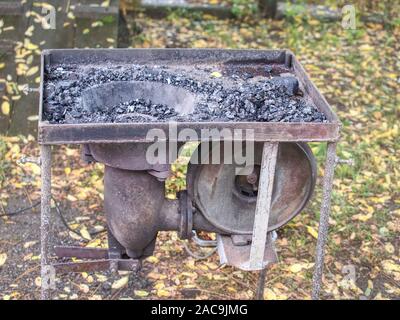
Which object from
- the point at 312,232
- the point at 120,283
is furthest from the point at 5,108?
the point at 312,232

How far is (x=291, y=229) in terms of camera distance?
189 inches

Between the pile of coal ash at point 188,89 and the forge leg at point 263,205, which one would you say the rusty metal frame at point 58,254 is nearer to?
the pile of coal ash at point 188,89

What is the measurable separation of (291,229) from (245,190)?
1.36 meters

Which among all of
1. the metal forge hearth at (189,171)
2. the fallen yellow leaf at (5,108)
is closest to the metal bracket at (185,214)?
the metal forge hearth at (189,171)

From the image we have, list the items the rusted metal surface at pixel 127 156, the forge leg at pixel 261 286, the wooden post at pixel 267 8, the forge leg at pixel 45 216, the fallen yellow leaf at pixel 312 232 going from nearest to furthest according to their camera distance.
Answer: the forge leg at pixel 45 216 < the rusted metal surface at pixel 127 156 < the forge leg at pixel 261 286 < the fallen yellow leaf at pixel 312 232 < the wooden post at pixel 267 8

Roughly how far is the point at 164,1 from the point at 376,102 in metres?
3.29

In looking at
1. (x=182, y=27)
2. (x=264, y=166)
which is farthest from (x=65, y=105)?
(x=182, y=27)

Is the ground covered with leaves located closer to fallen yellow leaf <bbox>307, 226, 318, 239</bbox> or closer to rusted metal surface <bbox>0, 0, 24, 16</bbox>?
fallen yellow leaf <bbox>307, 226, 318, 239</bbox>

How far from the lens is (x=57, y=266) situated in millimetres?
3334

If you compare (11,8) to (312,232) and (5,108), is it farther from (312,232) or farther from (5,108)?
(312,232)

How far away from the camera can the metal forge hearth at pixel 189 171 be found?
302cm

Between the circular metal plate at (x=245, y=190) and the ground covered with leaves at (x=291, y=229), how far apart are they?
803 millimetres
